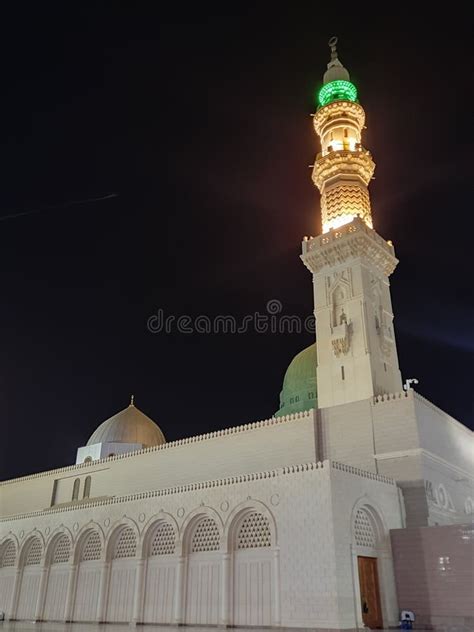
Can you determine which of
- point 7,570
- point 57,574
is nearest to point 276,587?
point 57,574

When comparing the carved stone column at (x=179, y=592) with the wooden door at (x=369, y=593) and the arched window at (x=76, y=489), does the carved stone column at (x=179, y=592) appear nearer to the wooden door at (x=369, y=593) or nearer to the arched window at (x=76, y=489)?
the wooden door at (x=369, y=593)

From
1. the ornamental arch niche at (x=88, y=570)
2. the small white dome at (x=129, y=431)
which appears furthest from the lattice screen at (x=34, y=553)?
the small white dome at (x=129, y=431)

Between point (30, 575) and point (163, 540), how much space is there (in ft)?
23.8

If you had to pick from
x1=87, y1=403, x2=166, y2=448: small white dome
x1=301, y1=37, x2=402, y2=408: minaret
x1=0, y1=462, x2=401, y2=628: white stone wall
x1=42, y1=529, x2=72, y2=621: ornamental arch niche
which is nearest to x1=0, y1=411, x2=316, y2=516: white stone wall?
x1=301, y1=37, x2=402, y2=408: minaret

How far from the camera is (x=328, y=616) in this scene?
1275cm

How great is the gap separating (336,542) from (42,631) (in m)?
7.27

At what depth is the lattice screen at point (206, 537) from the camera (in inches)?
619

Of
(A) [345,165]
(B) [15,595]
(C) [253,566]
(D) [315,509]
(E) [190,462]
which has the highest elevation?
(A) [345,165]

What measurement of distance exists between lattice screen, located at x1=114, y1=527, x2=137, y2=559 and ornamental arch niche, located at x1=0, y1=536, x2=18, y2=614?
592 centimetres

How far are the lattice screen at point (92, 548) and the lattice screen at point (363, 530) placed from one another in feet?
29.0

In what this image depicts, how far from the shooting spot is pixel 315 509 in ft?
45.7

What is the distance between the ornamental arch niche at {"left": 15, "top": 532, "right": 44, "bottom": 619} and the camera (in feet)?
66.7

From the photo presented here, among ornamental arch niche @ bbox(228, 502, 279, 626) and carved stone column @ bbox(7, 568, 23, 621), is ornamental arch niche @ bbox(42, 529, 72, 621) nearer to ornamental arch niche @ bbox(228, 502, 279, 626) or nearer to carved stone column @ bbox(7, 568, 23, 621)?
carved stone column @ bbox(7, 568, 23, 621)

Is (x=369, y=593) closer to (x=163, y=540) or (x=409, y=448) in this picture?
(x=409, y=448)
